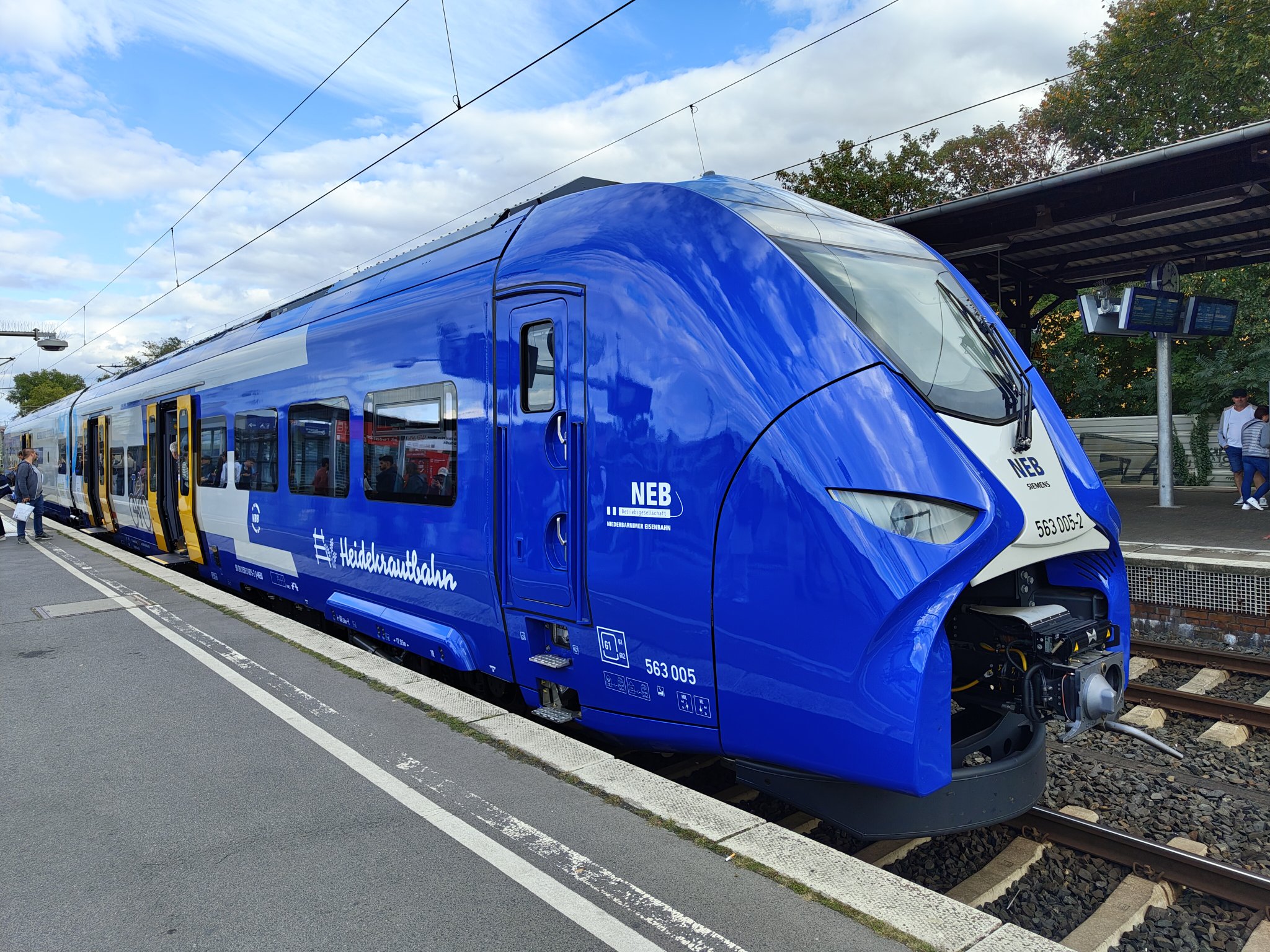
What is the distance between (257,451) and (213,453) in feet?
6.12

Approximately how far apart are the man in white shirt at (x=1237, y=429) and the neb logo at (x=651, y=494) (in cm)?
1222

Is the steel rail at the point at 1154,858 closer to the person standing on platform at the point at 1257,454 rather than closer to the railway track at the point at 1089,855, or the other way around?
the railway track at the point at 1089,855

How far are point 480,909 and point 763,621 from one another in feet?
4.91

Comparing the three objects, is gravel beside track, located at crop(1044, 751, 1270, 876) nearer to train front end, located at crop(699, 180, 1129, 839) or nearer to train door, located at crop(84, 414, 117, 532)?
train front end, located at crop(699, 180, 1129, 839)

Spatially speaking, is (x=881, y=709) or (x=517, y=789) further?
(x=517, y=789)

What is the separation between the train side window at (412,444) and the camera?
18.2 ft

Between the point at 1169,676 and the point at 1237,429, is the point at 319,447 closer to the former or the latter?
the point at 1169,676

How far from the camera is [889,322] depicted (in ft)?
13.6

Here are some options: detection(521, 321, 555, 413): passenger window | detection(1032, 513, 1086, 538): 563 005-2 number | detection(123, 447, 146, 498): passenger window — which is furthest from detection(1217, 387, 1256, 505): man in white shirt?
detection(123, 447, 146, 498): passenger window

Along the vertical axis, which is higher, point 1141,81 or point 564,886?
point 1141,81

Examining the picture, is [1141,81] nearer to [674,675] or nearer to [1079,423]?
[1079,423]

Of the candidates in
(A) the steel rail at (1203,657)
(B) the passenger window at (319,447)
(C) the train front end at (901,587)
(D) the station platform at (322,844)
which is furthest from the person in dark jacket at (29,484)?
(A) the steel rail at (1203,657)

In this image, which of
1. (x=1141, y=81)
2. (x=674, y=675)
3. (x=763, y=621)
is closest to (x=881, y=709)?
(x=763, y=621)

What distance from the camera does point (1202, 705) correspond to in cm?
638
